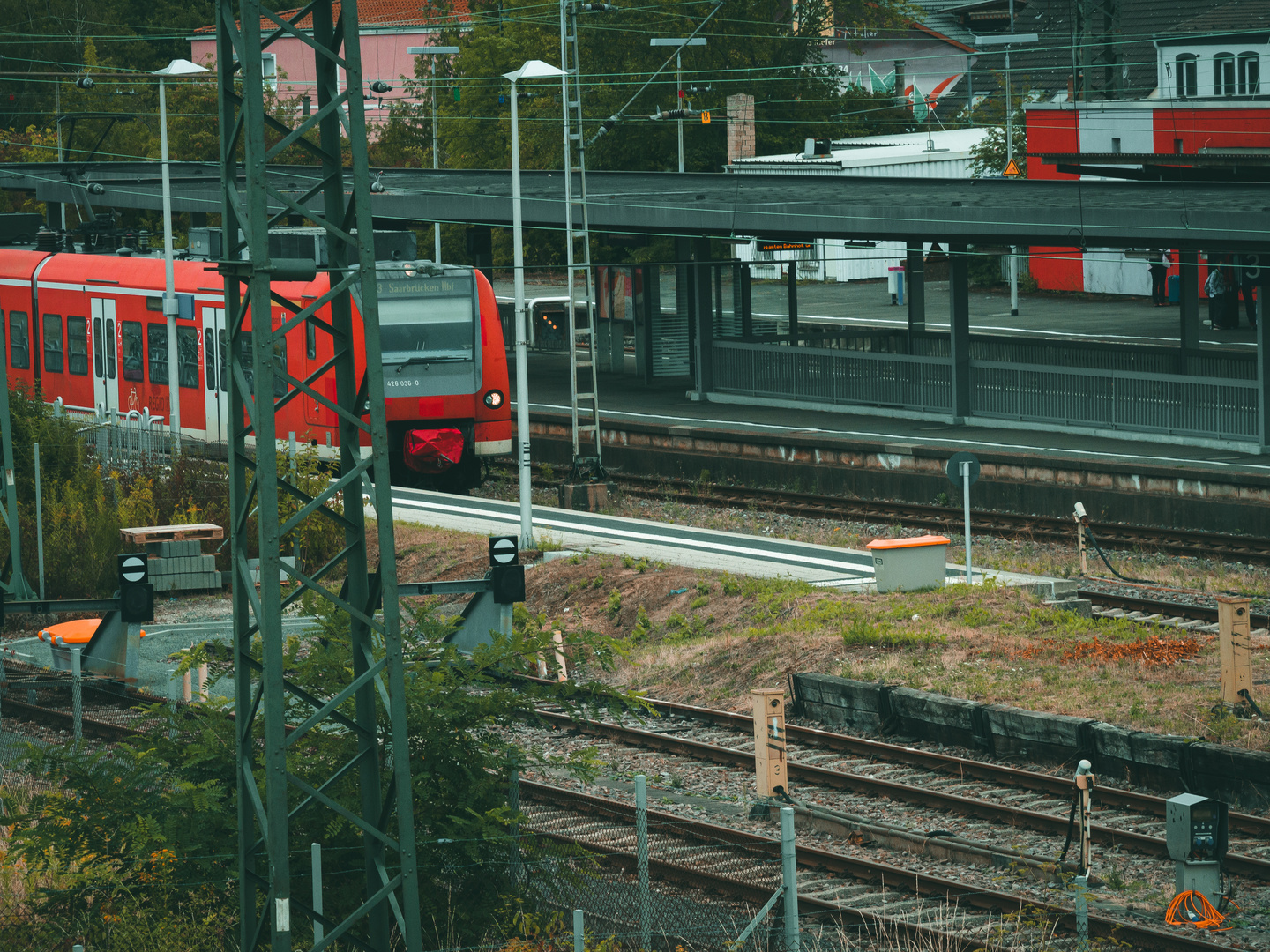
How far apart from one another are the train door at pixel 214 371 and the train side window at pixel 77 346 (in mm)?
3642

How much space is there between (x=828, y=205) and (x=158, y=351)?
11.8m

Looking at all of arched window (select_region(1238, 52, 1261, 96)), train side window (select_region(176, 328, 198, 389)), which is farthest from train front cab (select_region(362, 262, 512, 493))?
arched window (select_region(1238, 52, 1261, 96))

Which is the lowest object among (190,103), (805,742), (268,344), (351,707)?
(805,742)

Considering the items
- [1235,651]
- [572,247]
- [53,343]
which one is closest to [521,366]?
[572,247]

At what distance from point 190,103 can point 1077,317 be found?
33.7m

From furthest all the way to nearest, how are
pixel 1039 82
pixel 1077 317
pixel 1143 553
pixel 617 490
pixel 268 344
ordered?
pixel 1039 82 → pixel 1077 317 → pixel 617 490 → pixel 1143 553 → pixel 268 344

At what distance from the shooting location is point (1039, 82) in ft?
216

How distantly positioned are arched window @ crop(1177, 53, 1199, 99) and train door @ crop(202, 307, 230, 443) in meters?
34.3

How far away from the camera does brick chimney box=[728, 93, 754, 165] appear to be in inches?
2228

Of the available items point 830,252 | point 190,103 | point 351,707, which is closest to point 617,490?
point 351,707

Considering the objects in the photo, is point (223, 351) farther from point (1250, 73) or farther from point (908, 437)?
point (1250, 73)

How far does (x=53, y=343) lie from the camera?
3219 centimetres

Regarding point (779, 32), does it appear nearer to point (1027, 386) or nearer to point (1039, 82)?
point (1039, 82)

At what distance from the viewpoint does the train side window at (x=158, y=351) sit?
1151 inches
